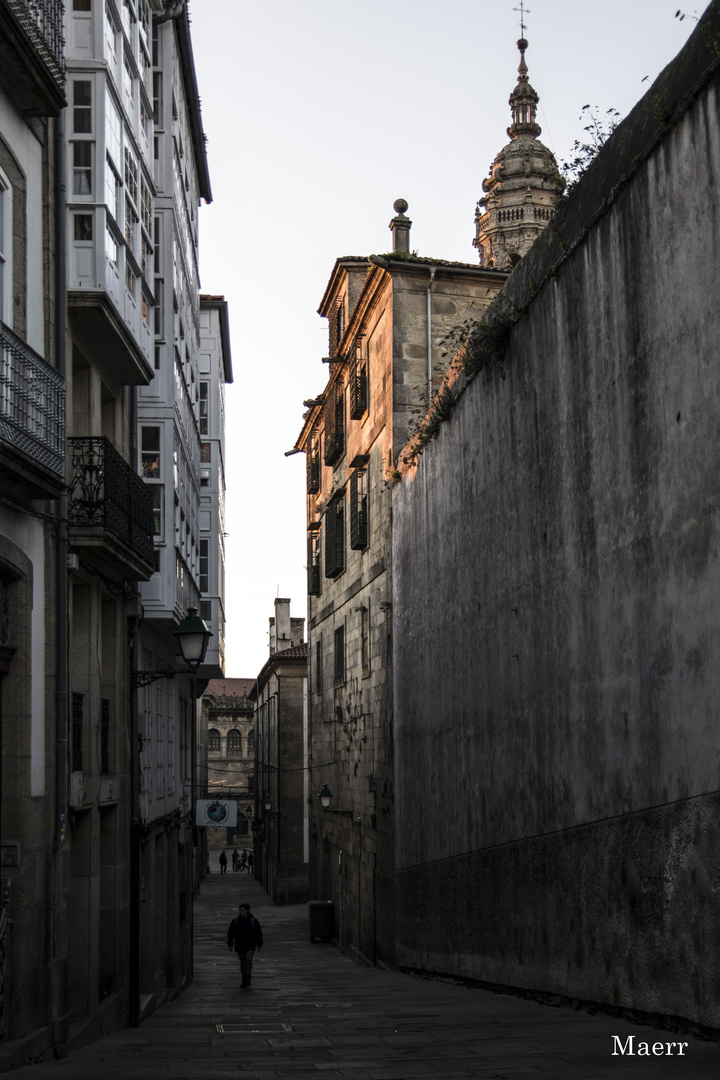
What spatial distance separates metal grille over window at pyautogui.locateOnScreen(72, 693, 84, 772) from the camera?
12186 mm

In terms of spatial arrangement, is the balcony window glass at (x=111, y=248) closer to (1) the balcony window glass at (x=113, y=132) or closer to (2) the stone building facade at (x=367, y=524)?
(1) the balcony window glass at (x=113, y=132)

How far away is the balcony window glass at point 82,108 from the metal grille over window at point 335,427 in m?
14.0

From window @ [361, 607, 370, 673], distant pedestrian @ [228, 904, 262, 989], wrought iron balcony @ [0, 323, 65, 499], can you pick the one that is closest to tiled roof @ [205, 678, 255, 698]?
window @ [361, 607, 370, 673]

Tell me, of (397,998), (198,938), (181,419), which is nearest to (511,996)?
(397,998)

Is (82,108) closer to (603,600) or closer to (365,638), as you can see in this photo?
(603,600)

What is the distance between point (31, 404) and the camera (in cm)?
962

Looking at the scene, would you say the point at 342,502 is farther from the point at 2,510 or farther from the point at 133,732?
the point at 2,510

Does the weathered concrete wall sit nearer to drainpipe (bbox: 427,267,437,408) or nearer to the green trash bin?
drainpipe (bbox: 427,267,437,408)

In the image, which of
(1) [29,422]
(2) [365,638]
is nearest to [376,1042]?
(1) [29,422]

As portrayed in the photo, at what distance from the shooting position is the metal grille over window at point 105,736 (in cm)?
1383

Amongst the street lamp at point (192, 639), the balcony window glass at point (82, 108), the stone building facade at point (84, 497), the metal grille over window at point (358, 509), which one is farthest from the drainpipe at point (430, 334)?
the balcony window glass at point (82, 108)

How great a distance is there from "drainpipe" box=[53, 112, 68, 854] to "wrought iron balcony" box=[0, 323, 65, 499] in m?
0.62

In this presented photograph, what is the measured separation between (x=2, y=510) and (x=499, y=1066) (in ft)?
17.9

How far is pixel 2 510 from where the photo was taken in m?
9.40
